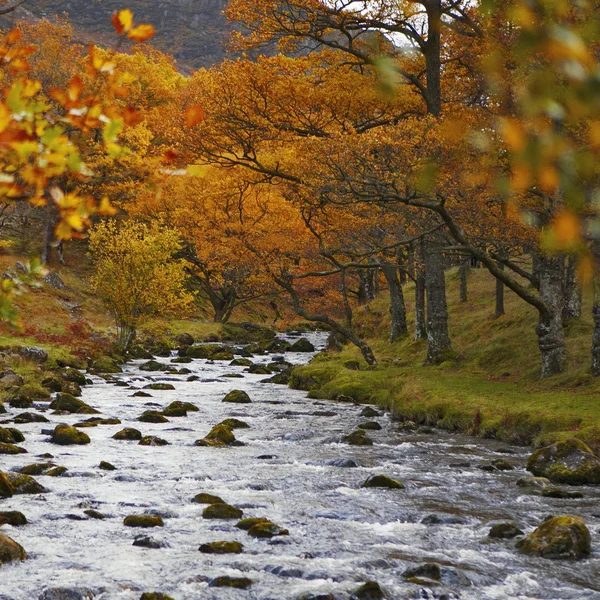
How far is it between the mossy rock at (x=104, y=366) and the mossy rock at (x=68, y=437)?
14368mm

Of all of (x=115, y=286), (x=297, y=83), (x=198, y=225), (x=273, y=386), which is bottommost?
(x=273, y=386)

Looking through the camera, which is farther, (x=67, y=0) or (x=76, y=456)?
(x=67, y=0)

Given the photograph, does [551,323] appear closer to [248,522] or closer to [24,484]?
[248,522]

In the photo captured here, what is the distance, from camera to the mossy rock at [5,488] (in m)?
12.1

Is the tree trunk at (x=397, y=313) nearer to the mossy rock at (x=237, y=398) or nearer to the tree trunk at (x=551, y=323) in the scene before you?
the mossy rock at (x=237, y=398)

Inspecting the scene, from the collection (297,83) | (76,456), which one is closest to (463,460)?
(76,456)

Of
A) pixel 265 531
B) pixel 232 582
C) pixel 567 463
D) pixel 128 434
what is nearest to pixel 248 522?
pixel 265 531

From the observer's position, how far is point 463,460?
50.7 ft

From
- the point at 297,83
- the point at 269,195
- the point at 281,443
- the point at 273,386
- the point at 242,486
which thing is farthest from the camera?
the point at 269,195

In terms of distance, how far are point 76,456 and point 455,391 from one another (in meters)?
10.5

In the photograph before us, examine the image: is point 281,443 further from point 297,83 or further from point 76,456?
point 297,83

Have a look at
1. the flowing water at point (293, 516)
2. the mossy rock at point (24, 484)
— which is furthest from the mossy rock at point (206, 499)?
the mossy rock at point (24, 484)

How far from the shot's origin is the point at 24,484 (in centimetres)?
1259

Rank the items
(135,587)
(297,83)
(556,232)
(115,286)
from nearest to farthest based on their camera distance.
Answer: (556,232), (135,587), (297,83), (115,286)
